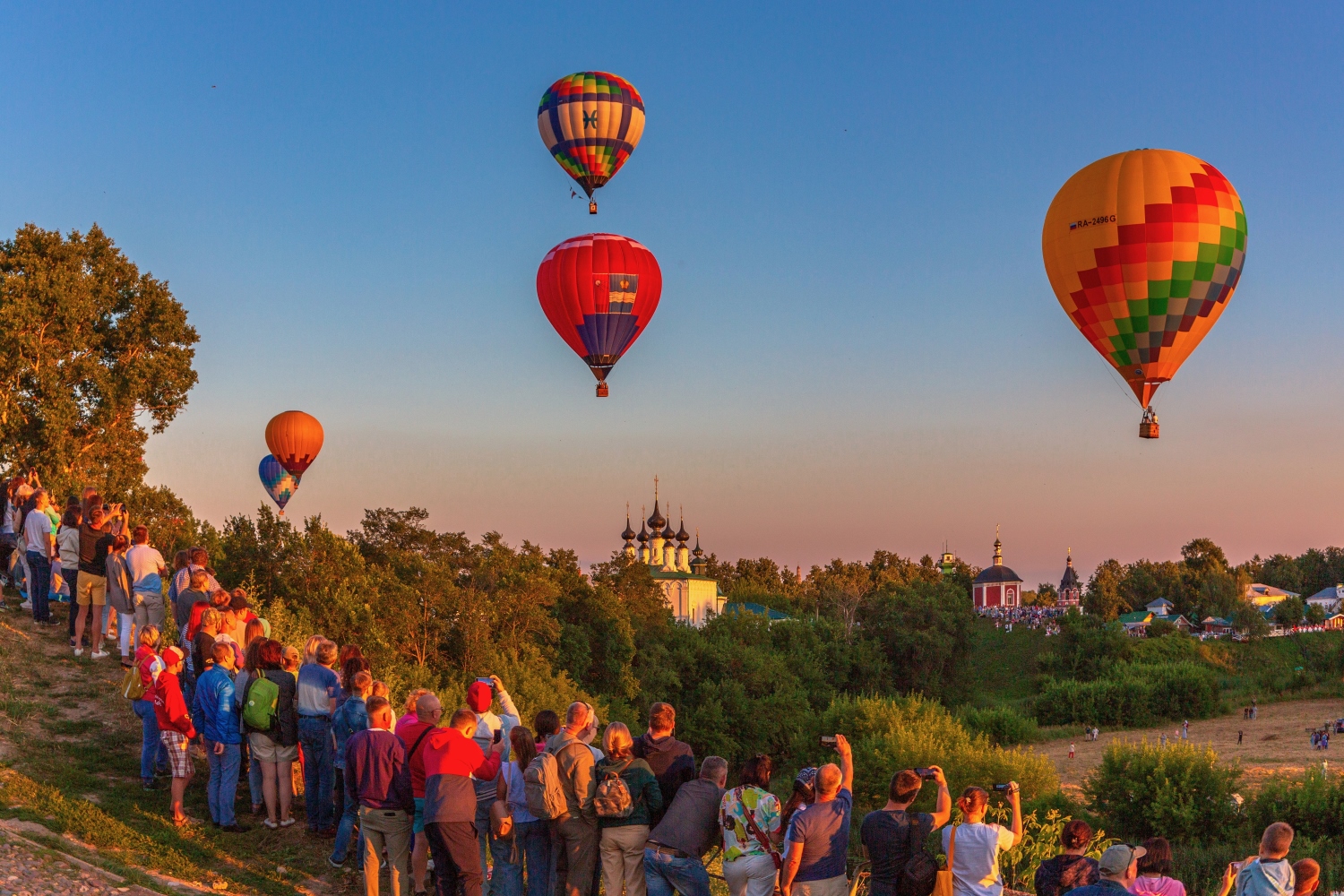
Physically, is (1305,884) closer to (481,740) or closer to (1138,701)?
(481,740)

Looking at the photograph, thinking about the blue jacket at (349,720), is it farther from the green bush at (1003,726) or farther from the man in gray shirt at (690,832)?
the green bush at (1003,726)

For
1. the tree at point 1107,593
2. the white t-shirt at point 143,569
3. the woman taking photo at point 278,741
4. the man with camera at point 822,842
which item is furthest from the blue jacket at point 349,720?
the tree at point 1107,593

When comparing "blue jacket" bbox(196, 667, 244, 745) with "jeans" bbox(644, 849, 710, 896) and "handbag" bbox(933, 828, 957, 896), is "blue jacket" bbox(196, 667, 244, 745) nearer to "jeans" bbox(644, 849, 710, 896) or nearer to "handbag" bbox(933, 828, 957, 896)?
"jeans" bbox(644, 849, 710, 896)

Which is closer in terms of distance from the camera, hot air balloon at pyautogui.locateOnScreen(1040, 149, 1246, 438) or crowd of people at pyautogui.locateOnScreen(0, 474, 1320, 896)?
crowd of people at pyautogui.locateOnScreen(0, 474, 1320, 896)

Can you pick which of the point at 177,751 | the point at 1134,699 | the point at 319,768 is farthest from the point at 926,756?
the point at 1134,699

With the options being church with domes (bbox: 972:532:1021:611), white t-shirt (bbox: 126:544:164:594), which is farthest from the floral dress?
church with domes (bbox: 972:532:1021:611)

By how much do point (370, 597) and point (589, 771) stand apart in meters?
22.4

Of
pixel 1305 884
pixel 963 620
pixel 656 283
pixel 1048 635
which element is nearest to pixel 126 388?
pixel 656 283

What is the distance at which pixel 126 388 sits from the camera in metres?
33.4

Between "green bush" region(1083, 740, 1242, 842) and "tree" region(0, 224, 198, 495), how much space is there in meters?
28.8

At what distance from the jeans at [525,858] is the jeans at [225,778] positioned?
2972mm

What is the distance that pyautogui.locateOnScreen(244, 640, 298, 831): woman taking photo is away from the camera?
383 inches

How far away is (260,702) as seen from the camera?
31.6 ft

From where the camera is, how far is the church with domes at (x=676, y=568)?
7800cm
